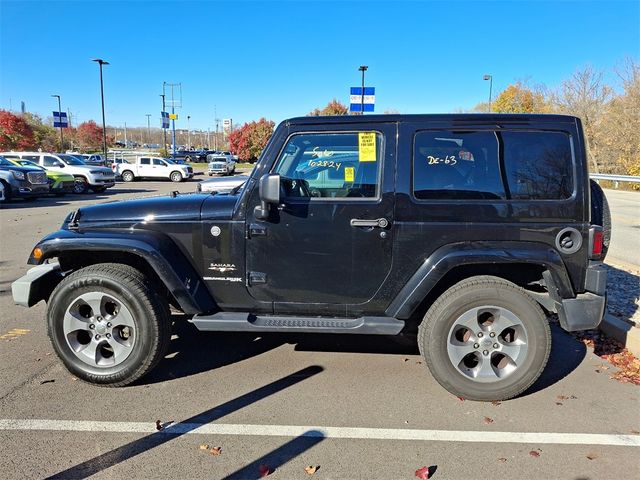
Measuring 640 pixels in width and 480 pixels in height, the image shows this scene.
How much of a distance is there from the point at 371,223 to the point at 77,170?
68.7 feet

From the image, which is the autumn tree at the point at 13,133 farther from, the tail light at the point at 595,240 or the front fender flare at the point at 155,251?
the tail light at the point at 595,240

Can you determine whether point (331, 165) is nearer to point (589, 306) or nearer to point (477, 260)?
point (477, 260)

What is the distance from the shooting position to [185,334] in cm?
471

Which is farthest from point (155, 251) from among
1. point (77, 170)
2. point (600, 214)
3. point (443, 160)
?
point (77, 170)

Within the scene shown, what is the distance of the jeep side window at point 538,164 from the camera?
340 cm

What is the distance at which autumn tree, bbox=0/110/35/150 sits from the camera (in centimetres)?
4538

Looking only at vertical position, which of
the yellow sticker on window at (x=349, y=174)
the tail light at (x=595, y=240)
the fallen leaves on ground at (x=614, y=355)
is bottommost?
the fallen leaves on ground at (x=614, y=355)

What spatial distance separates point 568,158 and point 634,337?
6.62 feet

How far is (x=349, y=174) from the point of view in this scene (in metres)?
3.53

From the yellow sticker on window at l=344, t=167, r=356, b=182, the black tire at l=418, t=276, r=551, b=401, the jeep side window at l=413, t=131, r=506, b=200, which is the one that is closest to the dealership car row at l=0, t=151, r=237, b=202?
the yellow sticker on window at l=344, t=167, r=356, b=182

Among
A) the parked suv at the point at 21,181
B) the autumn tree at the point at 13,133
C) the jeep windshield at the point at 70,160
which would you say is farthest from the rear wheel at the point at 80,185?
the autumn tree at the point at 13,133

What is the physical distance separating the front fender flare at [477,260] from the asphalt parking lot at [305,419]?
0.79 metres

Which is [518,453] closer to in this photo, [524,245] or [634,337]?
[524,245]

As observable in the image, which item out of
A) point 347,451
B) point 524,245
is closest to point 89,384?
point 347,451
